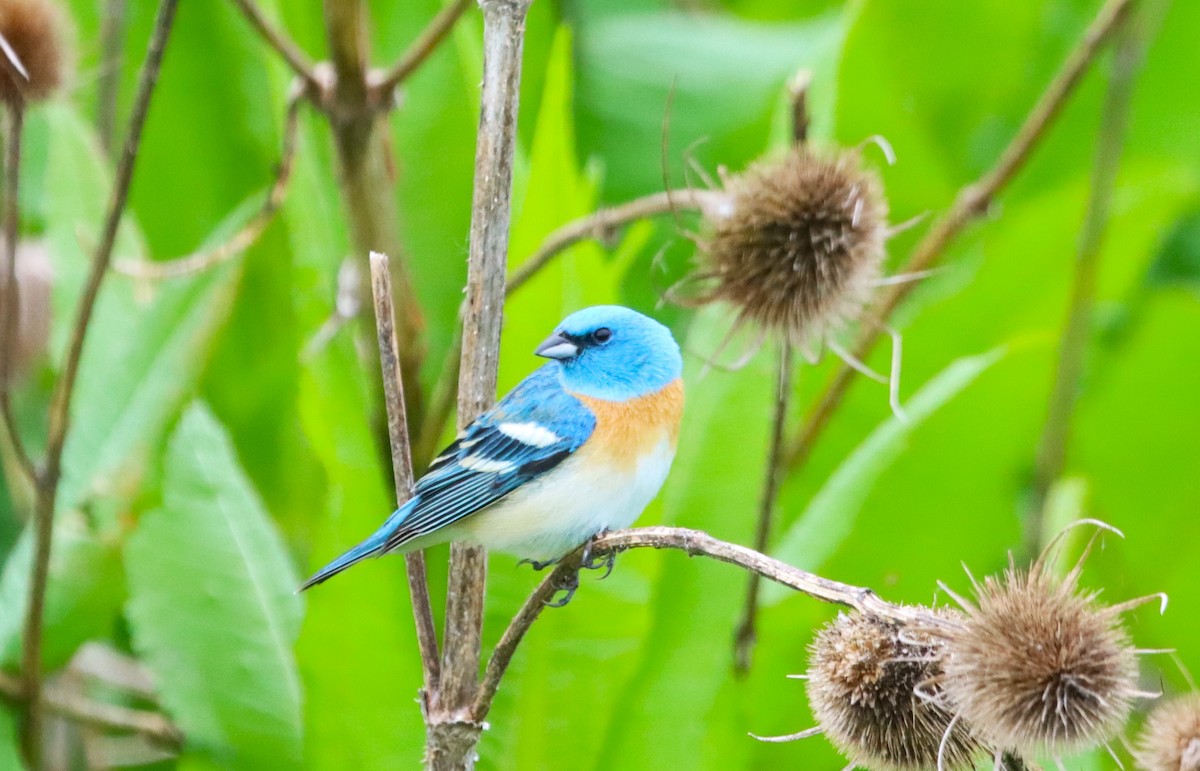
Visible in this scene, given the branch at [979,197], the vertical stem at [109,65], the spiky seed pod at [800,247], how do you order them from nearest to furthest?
1. the spiky seed pod at [800,247]
2. the branch at [979,197]
3. the vertical stem at [109,65]

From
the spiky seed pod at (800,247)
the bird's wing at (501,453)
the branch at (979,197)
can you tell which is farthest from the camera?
the branch at (979,197)

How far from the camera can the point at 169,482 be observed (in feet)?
4.13

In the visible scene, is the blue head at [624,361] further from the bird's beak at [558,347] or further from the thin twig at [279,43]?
the thin twig at [279,43]

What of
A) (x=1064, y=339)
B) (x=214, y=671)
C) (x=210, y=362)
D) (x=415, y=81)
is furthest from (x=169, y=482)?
(x=1064, y=339)

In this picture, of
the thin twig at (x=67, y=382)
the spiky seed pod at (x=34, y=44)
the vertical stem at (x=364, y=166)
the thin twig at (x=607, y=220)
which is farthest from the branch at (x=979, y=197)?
the spiky seed pod at (x=34, y=44)

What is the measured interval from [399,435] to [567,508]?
0.78 feet

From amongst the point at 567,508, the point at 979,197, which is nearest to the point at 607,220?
the point at 567,508

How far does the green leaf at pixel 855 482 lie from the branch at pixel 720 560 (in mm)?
413

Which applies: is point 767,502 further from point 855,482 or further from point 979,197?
point 979,197

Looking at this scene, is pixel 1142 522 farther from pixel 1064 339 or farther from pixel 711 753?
pixel 711 753

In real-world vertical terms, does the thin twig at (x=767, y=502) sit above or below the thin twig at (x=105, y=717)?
above

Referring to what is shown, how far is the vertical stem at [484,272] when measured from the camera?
0.75m

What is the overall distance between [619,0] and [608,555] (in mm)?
1517

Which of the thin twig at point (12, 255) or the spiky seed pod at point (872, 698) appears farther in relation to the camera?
the thin twig at point (12, 255)
